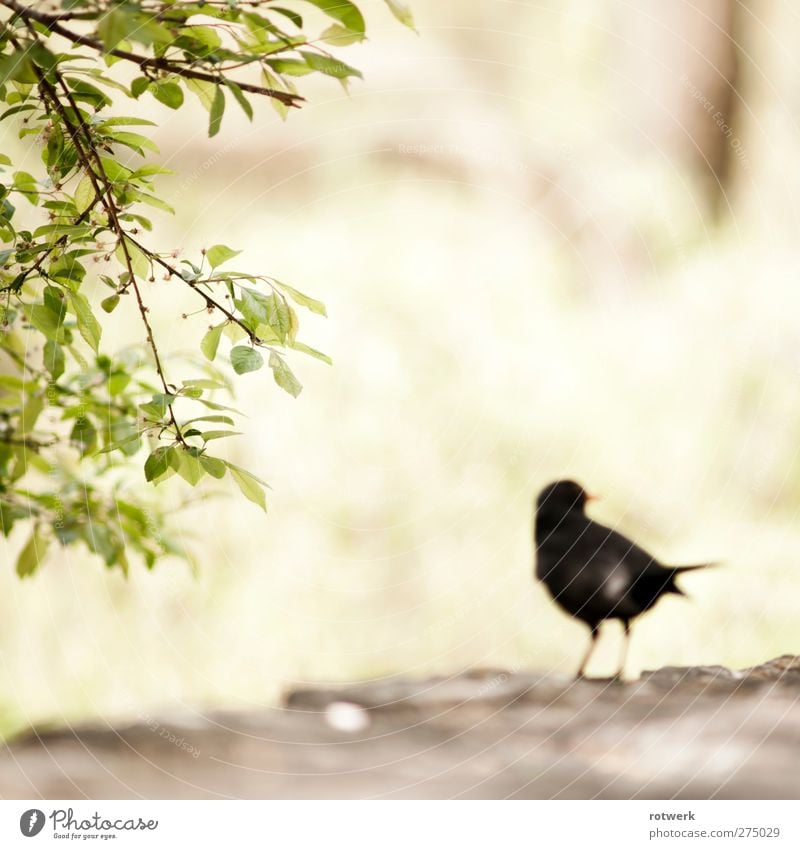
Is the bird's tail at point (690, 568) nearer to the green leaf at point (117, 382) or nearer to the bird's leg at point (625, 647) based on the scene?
the bird's leg at point (625, 647)

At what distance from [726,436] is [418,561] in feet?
2.72

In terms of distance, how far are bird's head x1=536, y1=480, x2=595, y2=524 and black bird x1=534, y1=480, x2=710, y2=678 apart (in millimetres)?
37

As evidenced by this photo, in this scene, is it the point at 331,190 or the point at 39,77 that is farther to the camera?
the point at 331,190

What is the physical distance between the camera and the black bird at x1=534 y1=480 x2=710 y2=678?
918 millimetres

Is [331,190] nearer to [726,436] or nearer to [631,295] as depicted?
[631,295]

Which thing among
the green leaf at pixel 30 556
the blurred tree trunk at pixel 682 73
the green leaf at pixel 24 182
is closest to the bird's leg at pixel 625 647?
the green leaf at pixel 30 556

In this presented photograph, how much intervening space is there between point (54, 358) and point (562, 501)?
2.05ft

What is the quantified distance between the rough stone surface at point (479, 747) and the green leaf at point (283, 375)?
51cm

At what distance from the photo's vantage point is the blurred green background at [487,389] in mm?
1870

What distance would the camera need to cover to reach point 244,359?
0.56m

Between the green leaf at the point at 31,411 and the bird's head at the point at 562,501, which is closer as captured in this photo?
the green leaf at the point at 31,411

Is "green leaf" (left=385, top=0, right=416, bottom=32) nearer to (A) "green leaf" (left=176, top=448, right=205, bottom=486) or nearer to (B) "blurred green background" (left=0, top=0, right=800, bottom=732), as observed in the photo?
(A) "green leaf" (left=176, top=448, right=205, bottom=486)

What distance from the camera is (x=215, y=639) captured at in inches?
75.9

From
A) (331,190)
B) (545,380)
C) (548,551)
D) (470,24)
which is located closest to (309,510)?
(545,380)
